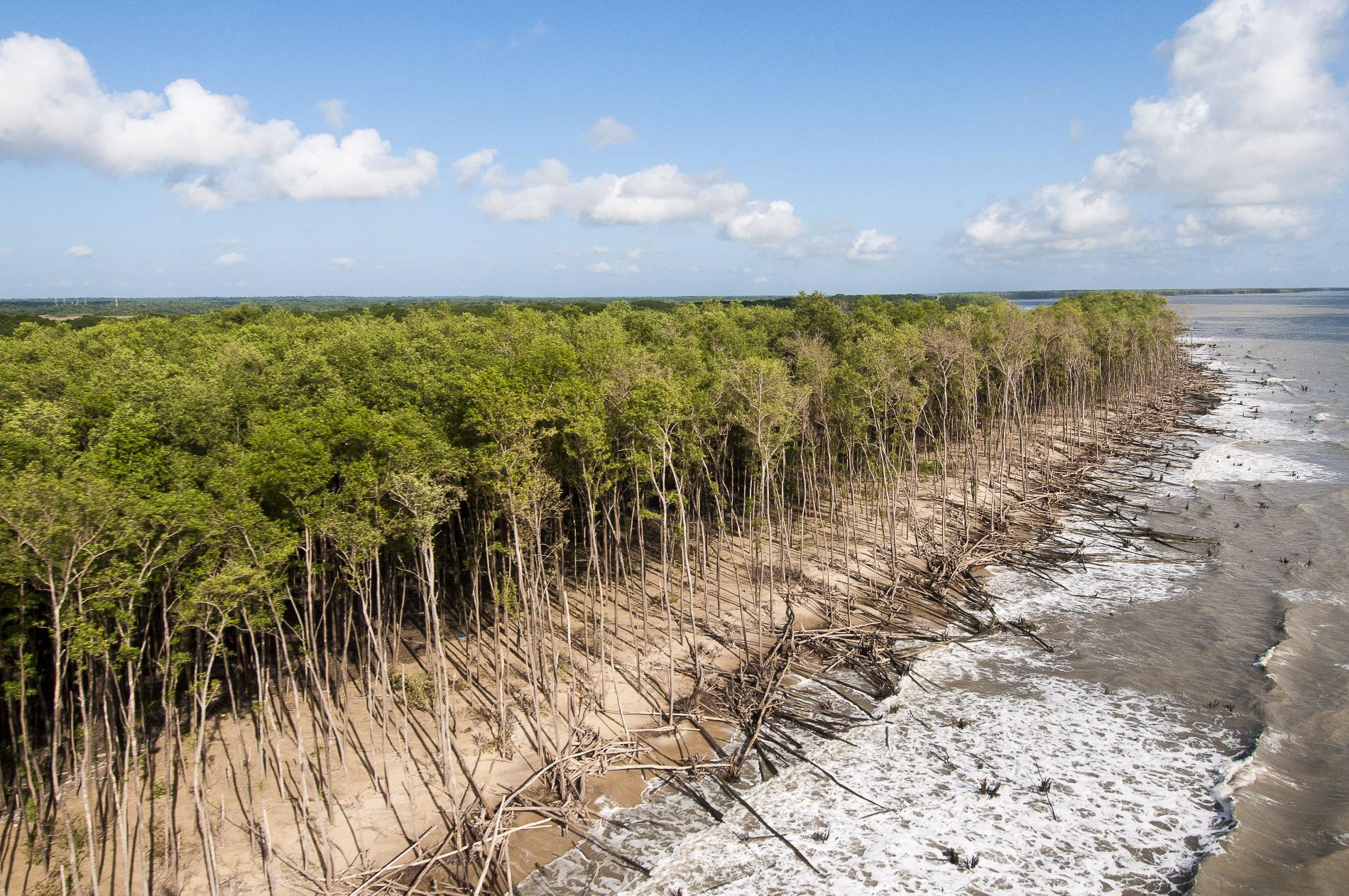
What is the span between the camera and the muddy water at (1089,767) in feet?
53.7

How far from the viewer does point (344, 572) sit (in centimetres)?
→ 1866

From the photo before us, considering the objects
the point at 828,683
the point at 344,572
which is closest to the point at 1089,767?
the point at 828,683

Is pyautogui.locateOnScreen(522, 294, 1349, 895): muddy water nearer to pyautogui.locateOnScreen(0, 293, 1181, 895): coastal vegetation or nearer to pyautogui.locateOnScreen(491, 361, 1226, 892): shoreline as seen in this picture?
pyautogui.locateOnScreen(491, 361, 1226, 892): shoreline

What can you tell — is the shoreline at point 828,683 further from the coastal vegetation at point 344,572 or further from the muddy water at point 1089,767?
the coastal vegetation at point 344,572

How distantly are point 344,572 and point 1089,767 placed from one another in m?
21.7

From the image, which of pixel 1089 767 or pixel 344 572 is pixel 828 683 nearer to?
pixel 1089 767

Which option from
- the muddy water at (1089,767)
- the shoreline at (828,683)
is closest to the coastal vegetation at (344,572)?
the shoreline at (828,683)

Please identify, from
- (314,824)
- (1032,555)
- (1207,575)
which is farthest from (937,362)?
(314,824)

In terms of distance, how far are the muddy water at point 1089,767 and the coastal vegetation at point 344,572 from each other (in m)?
4.19

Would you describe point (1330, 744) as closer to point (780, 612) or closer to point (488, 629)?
point (780, 612)

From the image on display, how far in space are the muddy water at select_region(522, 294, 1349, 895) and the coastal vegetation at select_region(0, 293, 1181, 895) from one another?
4189 mm

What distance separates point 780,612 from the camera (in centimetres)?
2911

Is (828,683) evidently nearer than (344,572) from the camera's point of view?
No

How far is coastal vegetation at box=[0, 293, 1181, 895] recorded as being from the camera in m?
15.9
